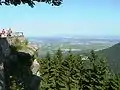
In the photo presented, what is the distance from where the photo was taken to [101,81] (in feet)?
230

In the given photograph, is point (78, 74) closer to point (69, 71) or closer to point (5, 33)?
point (69, 71)

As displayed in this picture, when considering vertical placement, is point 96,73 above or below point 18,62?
below

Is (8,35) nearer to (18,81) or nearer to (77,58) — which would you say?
(18,81)

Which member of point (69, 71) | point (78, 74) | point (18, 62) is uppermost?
point (18, 62)

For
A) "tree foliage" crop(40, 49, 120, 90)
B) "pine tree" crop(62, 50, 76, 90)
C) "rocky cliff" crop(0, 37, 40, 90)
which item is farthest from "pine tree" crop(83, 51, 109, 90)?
"rocky cliff" crop(0, 37, 40, 90)

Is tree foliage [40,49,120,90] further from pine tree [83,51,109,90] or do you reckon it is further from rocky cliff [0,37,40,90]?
rocky cliff [0,37,40,90]

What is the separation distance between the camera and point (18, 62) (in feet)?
110

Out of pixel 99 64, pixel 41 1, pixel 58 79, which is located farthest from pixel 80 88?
pixel 41 1

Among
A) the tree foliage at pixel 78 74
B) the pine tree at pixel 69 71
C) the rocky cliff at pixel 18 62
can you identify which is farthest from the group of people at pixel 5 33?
the pine tree at pixel 69 71

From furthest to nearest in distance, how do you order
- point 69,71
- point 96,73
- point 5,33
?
1. point 69,71
2. point 96,73
3. point 5,33

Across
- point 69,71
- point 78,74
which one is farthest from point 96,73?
point 69,71

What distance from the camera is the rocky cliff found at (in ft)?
106

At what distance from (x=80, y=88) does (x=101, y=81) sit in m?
8.18

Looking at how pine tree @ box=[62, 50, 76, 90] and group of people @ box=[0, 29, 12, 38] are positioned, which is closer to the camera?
group of people @ box=[0, 29, 12, 38]
